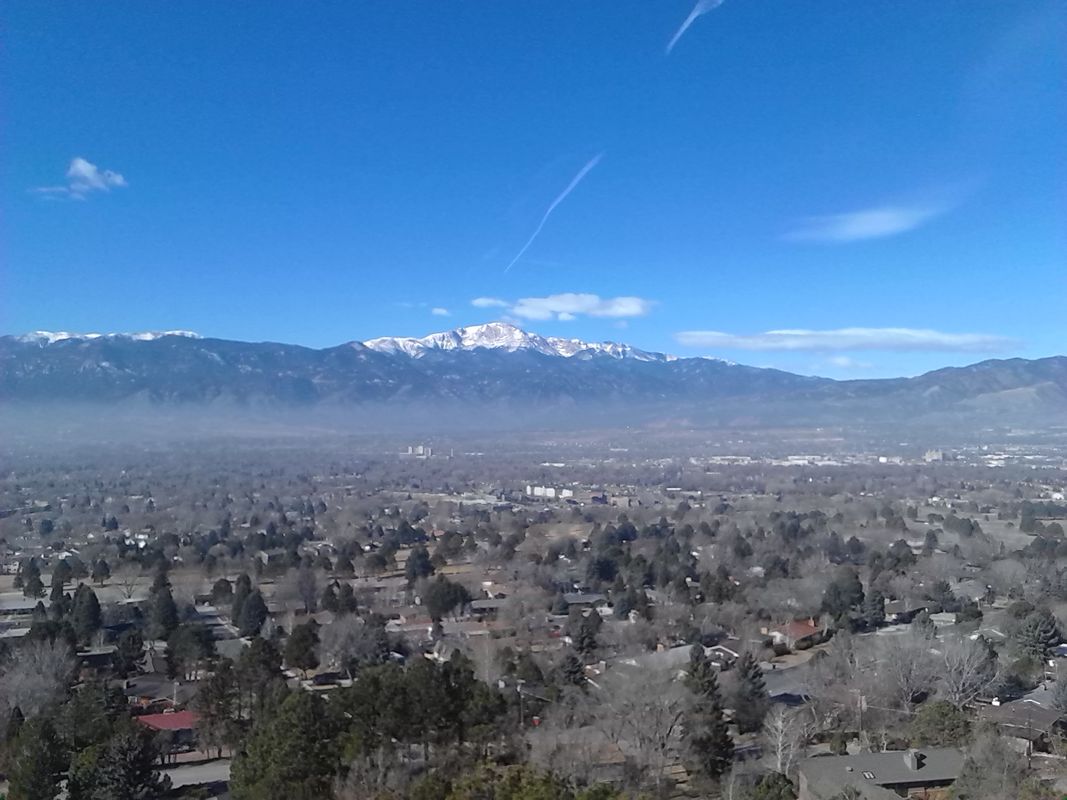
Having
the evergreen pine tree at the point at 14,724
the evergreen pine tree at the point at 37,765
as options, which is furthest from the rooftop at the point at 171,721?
the evergreen pine tree at the point at 37,765

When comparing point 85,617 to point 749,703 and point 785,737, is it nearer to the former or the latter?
point 749,703

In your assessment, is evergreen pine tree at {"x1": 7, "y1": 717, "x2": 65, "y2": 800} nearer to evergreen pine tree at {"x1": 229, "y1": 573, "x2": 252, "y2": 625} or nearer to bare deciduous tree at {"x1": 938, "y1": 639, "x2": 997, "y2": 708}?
evergreen pine tree at {"x1": 229, "y1": 573, "x2": 252, "y2": 625}

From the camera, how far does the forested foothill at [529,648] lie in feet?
30.9

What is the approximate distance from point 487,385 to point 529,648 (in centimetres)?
10472

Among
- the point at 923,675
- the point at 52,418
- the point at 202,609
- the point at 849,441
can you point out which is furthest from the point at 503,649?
the point at 52,418

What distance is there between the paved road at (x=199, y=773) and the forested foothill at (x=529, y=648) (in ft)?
0.15

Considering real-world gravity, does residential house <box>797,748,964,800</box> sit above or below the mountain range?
below

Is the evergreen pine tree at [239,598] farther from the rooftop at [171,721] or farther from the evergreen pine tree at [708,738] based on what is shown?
the evergreen pine tree at [708,738]

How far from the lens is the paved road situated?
35.1 feet

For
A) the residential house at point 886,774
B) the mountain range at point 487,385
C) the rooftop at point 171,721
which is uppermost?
the mountain range at point 487,385

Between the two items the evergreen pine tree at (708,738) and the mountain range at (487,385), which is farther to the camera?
the mountain range at (487,385)

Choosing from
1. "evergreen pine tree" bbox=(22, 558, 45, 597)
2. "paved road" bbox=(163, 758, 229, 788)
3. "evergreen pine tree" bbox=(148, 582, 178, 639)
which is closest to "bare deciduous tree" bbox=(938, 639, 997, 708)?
"paved road" bbox=(163, 758, 229, 788)

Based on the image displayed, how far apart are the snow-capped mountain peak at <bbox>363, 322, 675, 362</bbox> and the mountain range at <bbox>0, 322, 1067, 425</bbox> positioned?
29.7m

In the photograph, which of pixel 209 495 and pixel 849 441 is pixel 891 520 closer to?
pixel 209 495
